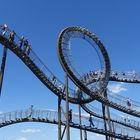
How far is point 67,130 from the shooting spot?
2311cm

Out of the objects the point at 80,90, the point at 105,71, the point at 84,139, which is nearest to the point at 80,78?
the point at 80,90

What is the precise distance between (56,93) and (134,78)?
1070 centimetres

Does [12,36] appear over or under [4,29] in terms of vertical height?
under

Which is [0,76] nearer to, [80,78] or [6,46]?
[6,46]

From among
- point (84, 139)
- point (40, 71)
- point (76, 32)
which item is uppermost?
point (76, 32)

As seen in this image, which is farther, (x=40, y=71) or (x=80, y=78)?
(x=80, y=78)

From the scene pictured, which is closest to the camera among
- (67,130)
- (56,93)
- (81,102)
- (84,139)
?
(67,130)

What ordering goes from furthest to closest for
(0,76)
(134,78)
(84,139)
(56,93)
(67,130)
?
1. (134,78)
2. (84,139)
3. (56,93)
4. (67,130)
5. (0,76)

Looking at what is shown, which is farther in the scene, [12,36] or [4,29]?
[12,36]

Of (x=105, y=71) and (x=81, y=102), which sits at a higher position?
(x=105, y=71)

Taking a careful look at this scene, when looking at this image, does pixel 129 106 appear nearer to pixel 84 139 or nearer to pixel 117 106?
pixel 117 106

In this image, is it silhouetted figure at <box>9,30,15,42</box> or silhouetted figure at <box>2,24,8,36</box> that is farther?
silhouetted figure at <box>9,30,15,42</box>

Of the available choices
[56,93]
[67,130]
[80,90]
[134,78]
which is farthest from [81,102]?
[134,78]

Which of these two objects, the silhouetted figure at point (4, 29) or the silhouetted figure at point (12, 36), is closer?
the silhouetted figure at point (4, 29)
